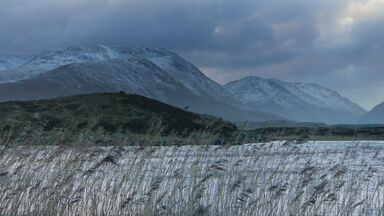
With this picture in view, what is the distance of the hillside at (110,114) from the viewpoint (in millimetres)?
41922

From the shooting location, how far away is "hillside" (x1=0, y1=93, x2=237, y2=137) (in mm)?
41922

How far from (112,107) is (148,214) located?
40220 mm

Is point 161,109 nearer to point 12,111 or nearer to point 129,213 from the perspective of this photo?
point 12,111

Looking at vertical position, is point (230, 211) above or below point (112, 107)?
below

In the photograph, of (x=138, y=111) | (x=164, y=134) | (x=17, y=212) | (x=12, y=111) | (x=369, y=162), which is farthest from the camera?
(x=138, y=111)

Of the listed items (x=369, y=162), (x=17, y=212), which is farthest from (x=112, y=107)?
(x=17, y=212)

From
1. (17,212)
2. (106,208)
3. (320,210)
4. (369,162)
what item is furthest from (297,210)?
(369,162)

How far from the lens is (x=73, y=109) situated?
1897 inches

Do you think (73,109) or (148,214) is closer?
(148,214)

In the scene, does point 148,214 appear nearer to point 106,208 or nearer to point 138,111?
point 106,208

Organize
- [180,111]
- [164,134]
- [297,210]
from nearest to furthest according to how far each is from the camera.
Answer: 1. [297,210]
2. [164,134]
3. [180,111]

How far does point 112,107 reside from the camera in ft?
160

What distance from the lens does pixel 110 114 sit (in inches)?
1825

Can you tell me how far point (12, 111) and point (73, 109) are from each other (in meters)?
6.64
